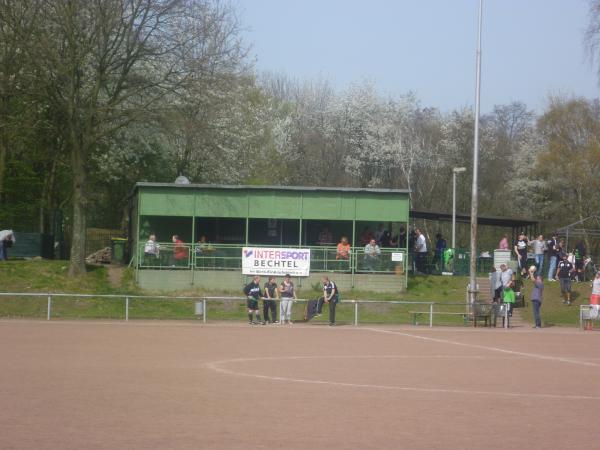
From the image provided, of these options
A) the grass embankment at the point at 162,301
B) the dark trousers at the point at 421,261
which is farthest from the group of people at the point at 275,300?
the dark trousers at the point at 421,261

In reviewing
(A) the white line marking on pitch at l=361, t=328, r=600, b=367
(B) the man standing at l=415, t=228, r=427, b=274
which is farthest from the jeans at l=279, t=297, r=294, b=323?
(B) the man standing at l=415, t=228, r=427, b=274

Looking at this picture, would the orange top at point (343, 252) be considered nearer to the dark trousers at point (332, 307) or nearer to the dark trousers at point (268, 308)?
the dark trousers at point (268, 308)

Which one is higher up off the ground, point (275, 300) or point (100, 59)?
point (100, 59)

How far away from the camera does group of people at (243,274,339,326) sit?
31484mm

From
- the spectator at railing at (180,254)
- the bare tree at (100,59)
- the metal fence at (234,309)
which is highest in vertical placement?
the bare tree at (100,59)

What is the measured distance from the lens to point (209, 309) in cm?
3591

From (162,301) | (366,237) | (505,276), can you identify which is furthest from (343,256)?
(162,301)

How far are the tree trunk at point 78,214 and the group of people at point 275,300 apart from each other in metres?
10.0

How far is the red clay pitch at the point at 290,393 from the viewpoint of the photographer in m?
→ 10.3

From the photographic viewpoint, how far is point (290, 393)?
45.6 ft

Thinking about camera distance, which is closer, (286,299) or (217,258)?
(286,299)

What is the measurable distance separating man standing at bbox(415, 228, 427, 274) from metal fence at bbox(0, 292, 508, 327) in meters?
6.98

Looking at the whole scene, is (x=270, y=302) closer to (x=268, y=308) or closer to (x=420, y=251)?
(x=268, y=308)

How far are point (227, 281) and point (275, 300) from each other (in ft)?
25.2
